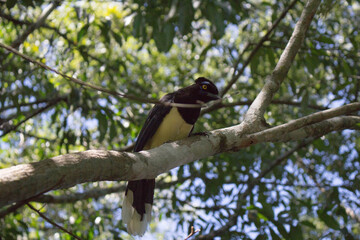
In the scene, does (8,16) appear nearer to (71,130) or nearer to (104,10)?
(71,130)

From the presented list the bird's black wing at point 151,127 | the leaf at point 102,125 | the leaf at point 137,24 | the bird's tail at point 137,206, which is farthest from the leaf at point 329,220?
the leaf at point 137,24

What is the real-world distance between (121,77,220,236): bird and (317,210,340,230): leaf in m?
1.76

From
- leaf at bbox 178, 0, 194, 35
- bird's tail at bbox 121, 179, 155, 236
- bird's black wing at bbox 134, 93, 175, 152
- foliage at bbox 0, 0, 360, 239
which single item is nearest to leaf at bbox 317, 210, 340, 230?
foliage at bbox 0, 0, 360, 239

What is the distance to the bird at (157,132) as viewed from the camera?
4.02 m

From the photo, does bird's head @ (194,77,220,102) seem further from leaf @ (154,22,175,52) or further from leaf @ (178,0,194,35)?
leaf @ (154,22,175,52)

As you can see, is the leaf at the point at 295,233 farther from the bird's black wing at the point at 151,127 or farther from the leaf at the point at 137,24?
the leaf at the point at 137,24

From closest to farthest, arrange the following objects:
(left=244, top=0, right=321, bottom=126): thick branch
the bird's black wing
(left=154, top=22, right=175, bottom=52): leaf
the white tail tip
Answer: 1. (left=244, top=0, right=321, bottom=126): thick branch
2. the white tail tip
3. the bird's black wing
4. (left=154, top=22, right=175, bottom=52): leaf

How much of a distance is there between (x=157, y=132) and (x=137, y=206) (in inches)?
32.3

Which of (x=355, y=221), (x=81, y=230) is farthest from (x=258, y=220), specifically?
(x=355, y=221)

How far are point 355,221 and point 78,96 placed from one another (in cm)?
533

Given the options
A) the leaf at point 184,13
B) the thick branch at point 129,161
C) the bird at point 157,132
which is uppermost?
the leaf at point 184,13

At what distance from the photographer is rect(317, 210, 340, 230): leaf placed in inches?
172

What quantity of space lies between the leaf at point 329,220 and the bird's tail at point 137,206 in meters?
1.93

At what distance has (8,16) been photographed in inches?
219
